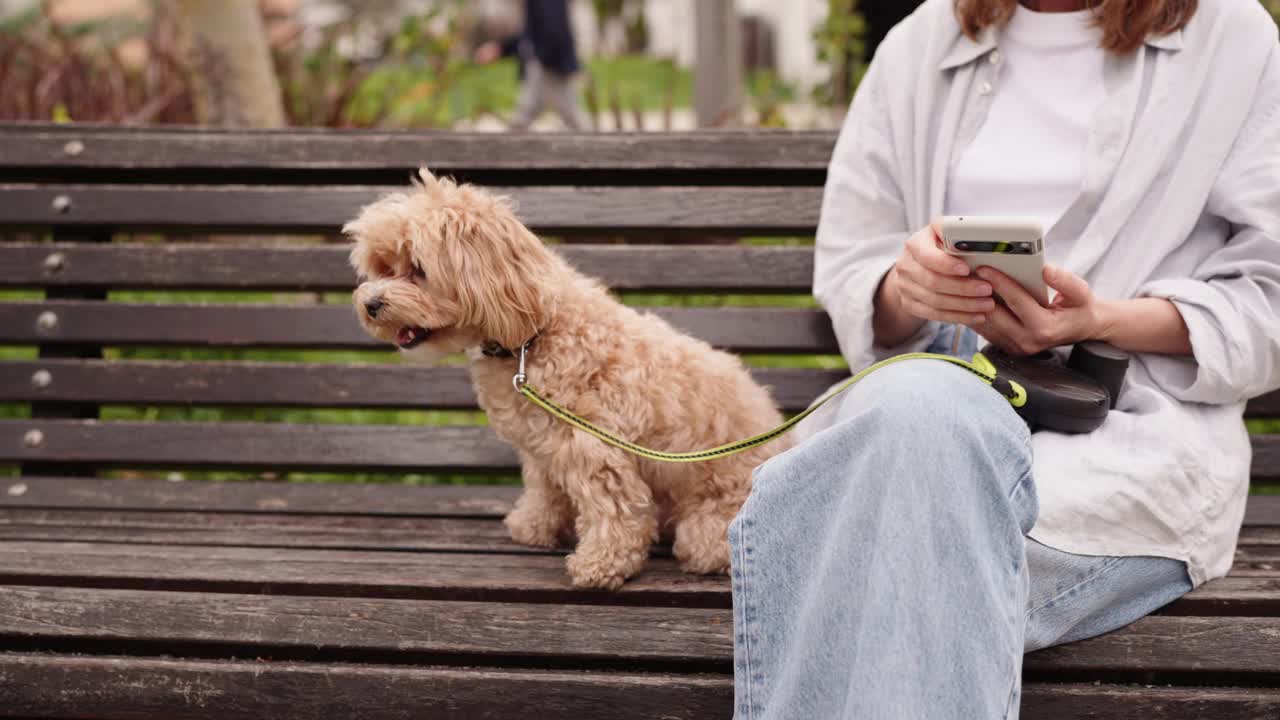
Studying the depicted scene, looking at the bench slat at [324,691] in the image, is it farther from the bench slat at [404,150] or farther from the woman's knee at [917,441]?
the bench slat at [404,150]

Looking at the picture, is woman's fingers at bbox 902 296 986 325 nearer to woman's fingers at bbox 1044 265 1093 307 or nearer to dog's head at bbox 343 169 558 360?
woman's fingers at bbox 1044 265 1093 307

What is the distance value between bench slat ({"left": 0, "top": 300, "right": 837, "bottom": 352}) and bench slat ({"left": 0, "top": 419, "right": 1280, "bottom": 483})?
0.73ft

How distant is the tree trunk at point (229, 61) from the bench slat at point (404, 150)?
1.69 metres

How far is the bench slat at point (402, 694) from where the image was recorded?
73.2 inches

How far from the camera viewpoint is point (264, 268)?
2.97 m

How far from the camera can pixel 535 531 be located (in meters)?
2.44

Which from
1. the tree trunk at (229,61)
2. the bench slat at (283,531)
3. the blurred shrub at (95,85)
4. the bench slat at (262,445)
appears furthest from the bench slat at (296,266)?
the tree trunk at (229,61)

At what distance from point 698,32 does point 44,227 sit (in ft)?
14.0

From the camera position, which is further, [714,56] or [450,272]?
[714,56]

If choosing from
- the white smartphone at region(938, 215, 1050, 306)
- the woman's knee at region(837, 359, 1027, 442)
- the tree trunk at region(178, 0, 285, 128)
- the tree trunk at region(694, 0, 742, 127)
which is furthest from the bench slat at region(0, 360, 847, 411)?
the tree trunk at region(694, 0, 742, 127)

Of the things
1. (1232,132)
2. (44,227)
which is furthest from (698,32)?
(1232,132)

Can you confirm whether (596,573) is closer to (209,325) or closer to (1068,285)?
(1068,285)

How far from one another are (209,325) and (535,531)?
1.17 m

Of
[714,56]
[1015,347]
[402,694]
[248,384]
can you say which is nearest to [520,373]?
[402,694]
